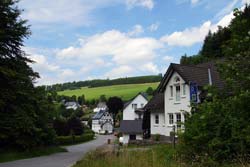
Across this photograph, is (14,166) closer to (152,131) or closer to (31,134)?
(31,134)

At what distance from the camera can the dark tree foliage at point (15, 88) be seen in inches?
1228

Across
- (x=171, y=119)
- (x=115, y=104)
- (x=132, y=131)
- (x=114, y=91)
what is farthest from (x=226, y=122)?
(x=114, y=91)

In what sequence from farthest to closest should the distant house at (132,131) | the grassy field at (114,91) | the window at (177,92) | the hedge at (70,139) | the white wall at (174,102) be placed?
the grassy field at (114,91) < the distant house at (132,131) < the hedge at (70,139) < the window at (177,92) < the white wall at (174,102)

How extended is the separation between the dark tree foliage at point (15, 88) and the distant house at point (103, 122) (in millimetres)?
90982

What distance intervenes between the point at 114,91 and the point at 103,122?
67.5 ft

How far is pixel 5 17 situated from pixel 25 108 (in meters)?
7.77

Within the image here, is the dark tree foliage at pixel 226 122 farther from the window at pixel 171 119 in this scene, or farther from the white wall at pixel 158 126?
the white wall at pixel 158 126

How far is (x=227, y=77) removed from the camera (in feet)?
41.3

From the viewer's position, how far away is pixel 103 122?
127625mm

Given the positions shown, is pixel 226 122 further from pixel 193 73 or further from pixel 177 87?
pixel 177 87

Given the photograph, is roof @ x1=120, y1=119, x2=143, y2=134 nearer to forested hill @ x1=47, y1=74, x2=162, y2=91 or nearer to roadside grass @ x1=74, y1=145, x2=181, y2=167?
roadside grass @ x1=74, y1=145, x2=181, y2=167

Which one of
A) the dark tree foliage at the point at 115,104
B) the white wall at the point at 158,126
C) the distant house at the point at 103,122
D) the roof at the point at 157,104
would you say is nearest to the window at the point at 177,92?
the white wall at the point at 158,126

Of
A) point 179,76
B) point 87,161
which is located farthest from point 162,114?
point 87,161

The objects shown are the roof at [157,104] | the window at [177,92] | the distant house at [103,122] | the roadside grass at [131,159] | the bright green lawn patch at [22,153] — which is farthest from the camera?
the distant house at [103,122]
